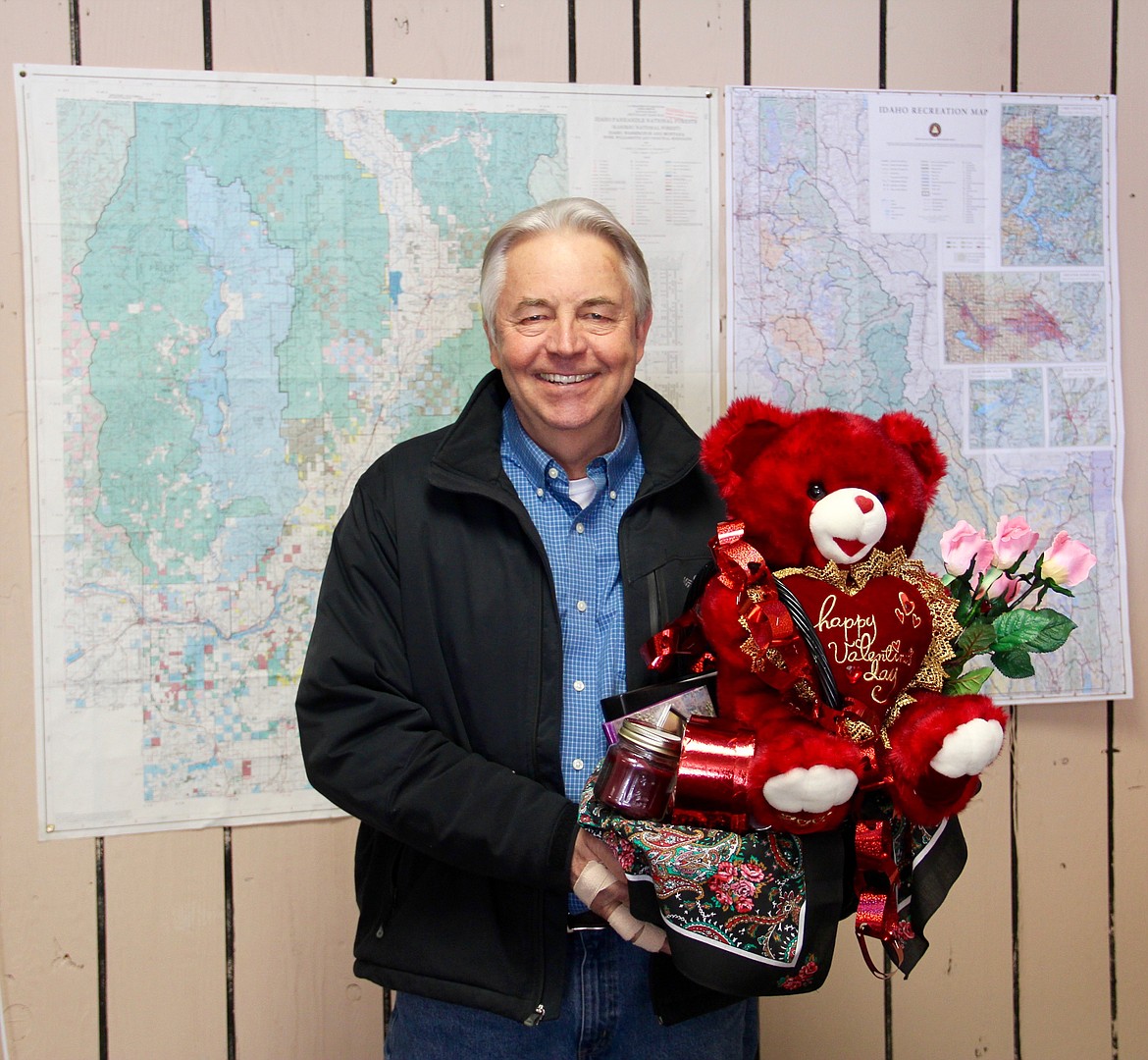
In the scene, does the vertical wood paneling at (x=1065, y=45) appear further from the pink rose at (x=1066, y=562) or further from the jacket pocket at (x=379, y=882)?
the jacket pocket at (x=379, y=882)

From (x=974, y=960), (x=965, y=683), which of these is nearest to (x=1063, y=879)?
(x=974, y=960)

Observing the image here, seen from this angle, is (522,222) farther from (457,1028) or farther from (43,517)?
(457,1028)

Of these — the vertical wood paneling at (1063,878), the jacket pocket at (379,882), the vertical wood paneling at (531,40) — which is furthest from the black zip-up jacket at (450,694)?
the vertical wood paneling at (1063,878)

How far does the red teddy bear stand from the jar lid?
0.20 feet

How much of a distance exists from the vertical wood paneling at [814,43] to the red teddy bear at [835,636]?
883mm

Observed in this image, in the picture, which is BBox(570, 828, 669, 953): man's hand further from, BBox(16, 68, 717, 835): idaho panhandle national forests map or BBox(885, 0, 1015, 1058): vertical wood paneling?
BBox(885, 0, 1015, 1058): vertical wood paneling

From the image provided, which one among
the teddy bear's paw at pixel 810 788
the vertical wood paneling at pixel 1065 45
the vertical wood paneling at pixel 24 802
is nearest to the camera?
the teddy bear's paw at pixel 810 788

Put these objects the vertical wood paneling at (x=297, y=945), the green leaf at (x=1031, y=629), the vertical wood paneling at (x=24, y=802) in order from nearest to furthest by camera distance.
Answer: the green leaf at (x=1031, y=629)
the vertical wood paneling at (x=24, y=802)
the vertical wood paneling at (x=297, y=945)

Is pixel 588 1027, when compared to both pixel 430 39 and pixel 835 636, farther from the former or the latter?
pixel 430 39

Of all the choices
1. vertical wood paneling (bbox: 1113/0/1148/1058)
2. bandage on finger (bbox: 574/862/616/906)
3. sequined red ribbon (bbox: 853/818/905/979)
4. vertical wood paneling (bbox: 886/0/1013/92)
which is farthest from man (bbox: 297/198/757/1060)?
vertical wood paneling (bbox: 1113/0/1148/1058)

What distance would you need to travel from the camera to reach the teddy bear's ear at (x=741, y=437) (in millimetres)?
1110

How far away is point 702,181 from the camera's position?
1.69 meters

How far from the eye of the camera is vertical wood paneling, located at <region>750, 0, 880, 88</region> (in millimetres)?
1699

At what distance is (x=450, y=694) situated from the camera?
3.94 feet
